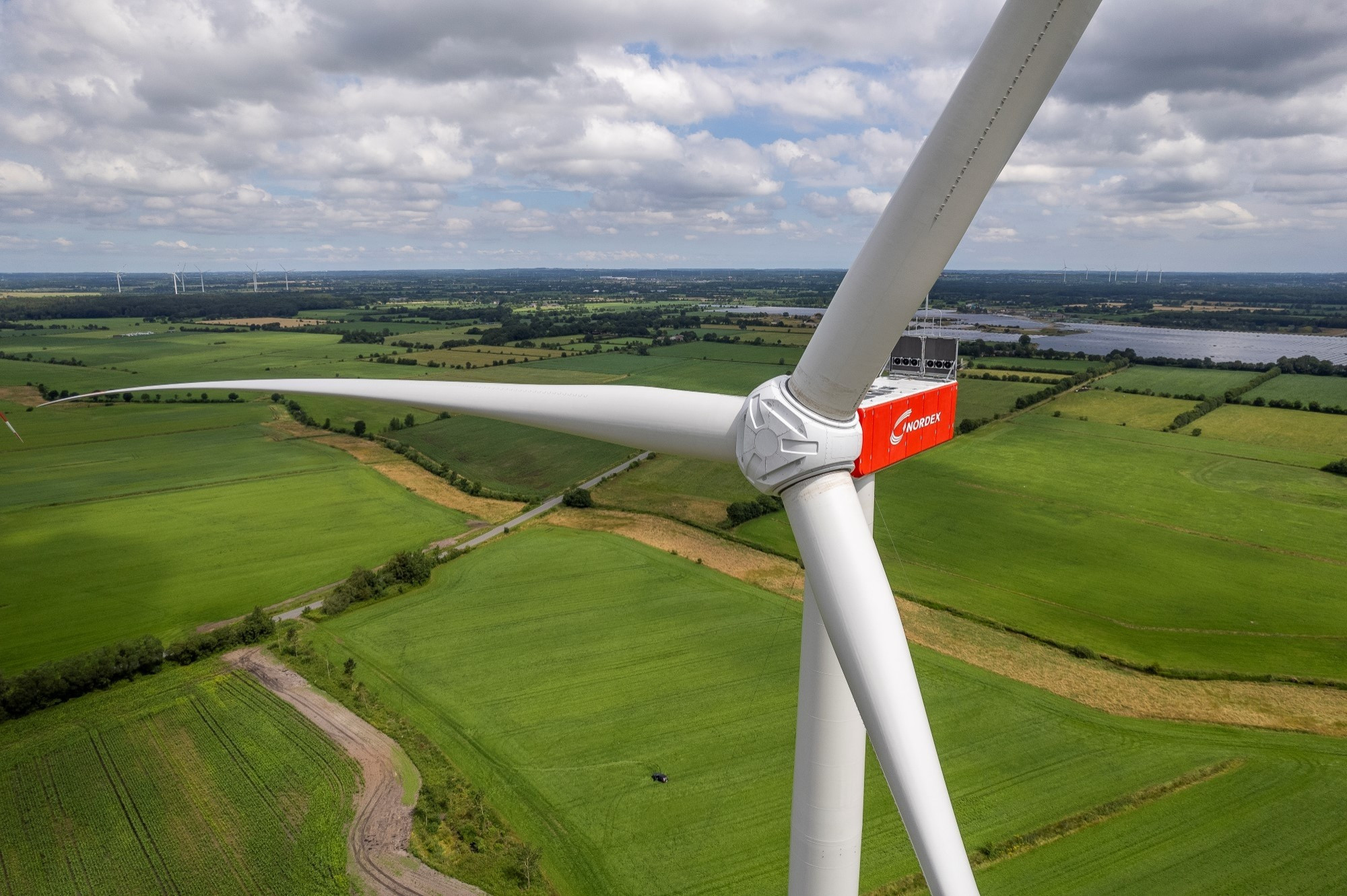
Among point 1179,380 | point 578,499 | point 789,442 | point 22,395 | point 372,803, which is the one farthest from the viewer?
point 1179,380

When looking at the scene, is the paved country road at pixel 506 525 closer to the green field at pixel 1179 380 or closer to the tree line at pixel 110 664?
the tree line at pixel 110 664

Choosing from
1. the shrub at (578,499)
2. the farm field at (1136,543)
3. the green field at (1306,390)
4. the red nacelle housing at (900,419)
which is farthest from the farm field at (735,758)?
the green field at (1306,390)

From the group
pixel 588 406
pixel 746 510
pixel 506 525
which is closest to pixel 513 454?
pixel 506 525

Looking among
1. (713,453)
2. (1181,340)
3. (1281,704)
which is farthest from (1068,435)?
(1181,340)

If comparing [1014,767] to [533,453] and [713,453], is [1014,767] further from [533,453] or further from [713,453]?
[533,453]

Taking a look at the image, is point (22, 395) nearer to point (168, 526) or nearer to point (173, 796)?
point (168, 526)

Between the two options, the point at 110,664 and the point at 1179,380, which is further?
the point at 1179,380
